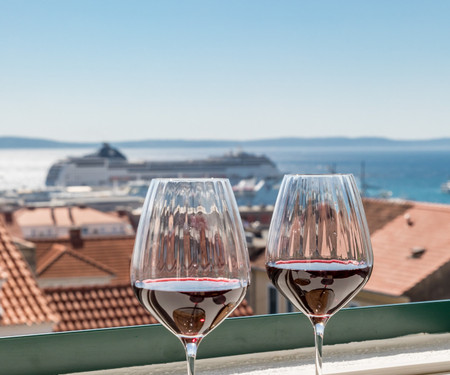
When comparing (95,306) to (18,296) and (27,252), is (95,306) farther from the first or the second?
(27,252)

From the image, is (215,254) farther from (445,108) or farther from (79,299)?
(445,108)

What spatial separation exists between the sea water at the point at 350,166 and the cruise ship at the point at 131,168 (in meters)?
1.14

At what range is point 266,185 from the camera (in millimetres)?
26516

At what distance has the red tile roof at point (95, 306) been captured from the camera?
327 centimetres

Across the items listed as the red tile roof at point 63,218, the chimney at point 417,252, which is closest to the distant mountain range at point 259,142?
the red tile roof at point 63,218

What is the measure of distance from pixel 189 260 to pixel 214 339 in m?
0.18

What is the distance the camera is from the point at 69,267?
22.5 ft

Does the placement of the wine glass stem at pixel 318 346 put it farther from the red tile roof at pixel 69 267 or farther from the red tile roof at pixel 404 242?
the red tile roof at pixel 69 267

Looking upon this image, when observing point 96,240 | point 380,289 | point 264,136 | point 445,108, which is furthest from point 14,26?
point 380,289

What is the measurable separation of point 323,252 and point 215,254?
0.25 ft

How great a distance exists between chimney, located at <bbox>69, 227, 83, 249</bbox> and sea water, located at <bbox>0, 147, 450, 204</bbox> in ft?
45.3

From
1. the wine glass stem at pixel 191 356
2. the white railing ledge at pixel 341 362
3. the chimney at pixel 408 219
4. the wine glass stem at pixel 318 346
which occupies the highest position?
the wine glass stem at pixel 191 356

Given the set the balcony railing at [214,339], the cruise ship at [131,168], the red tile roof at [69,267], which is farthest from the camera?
the cruise ship at [131,168]

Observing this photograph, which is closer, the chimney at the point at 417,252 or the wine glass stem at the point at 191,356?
the wine glass stem at the point at 191,356
